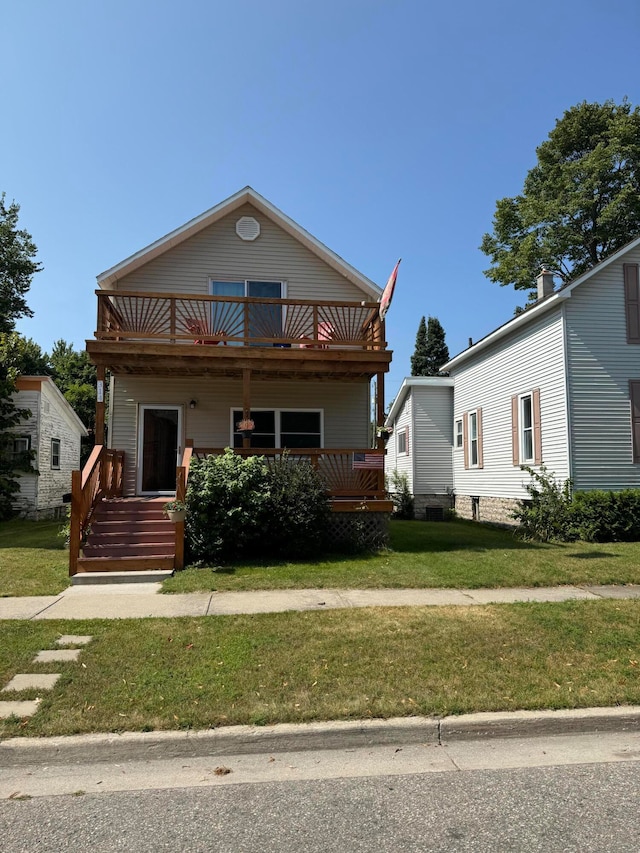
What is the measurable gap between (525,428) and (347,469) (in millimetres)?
6095

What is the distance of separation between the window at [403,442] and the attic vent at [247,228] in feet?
33.2

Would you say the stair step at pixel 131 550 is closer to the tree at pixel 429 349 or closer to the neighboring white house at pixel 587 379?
the neighboring white house at pixel 587 379

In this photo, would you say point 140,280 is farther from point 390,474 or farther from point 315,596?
point 390,474

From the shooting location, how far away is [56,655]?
17.0 ft

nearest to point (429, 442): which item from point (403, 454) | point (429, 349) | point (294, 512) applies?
point (403, 454)

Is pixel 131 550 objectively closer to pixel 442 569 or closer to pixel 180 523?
pixel 180 523

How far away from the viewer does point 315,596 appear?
747 cm

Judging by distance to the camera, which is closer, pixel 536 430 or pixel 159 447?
pixel 159 447

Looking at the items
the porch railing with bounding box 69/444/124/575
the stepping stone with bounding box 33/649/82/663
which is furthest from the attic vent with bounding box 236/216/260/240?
the stepping stone with bounding box 33/649/82/663

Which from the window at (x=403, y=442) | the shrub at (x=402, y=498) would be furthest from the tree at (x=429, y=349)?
the shrub at (x=402, y=498)

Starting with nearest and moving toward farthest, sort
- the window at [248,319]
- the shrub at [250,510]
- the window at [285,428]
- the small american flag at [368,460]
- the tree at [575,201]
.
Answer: the shrub at [250,510]
the small american flag at [368,460]
the window at [248,319]
the window at [285,428]
the tree at [575,201]

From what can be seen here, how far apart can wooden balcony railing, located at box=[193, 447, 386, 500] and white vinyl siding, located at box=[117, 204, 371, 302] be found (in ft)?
15.6

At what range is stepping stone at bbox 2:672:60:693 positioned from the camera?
448cm

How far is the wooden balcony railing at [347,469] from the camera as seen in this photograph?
1136 cm
